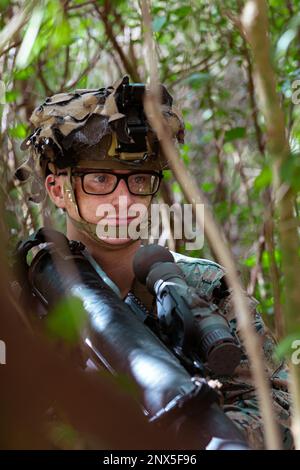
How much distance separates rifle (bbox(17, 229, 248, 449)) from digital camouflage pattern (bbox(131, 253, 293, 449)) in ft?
0.76

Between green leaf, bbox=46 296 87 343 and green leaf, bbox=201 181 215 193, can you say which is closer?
green leaf, bbox=46 296 87 343

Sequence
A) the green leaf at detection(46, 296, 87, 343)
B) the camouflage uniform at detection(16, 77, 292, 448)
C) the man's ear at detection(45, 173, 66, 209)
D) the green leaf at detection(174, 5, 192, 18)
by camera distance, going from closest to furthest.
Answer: the green leaf at detection(46, 296, 87, 343) → the camouflage uniform at detection(16, 77, 292, 448) → the man's ear at detection(45, 173, 66, 209) → the green leaf at detection(174, 5, 192, 18)

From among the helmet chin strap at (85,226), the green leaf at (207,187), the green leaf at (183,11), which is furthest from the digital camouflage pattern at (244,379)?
the green leaf at (207,187)

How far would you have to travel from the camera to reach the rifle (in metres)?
1.08

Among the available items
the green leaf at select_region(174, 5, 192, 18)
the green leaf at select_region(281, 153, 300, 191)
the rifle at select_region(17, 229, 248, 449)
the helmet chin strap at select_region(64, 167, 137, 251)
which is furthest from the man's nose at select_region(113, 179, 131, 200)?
the green leaf at select_region(174, 5, 192, 18)

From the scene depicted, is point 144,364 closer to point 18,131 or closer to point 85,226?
point 85,226

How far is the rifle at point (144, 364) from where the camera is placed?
108cm

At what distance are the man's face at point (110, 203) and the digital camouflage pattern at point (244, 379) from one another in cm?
20

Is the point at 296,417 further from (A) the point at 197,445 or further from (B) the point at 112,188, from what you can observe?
(B) the point at 112,188

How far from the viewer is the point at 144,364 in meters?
1.16

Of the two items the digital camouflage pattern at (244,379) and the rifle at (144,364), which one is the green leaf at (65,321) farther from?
the digital camouflage pattern at (244,379)

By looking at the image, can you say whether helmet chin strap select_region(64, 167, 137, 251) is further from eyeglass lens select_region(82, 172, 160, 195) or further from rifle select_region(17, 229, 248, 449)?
rifle select_region(17, 229, 248, 449)

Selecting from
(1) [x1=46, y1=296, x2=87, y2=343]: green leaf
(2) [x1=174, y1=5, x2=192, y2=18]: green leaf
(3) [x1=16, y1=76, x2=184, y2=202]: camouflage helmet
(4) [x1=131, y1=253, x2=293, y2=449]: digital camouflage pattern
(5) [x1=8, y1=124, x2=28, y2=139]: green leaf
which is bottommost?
(4) [x1=131, y1=253, x2=293, y2=449]: digital camouflage pattern
